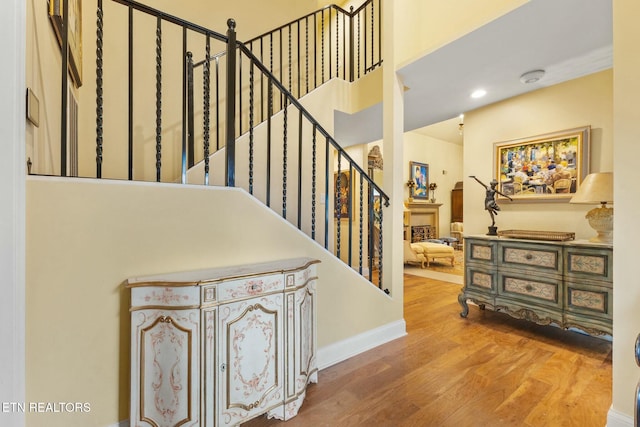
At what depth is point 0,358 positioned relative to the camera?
3.41 ft

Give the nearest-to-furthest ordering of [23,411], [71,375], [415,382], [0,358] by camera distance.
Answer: [0,358] < [23,411] < [71,375] < [415,382]

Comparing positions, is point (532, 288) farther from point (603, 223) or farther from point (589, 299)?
point (603, 223)

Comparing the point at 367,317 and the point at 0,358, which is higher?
the point at 0,358

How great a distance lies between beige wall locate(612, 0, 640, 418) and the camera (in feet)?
4.45

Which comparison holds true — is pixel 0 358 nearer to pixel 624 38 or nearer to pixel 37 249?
pixel 37 249

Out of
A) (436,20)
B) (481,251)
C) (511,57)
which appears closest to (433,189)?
(481,251)

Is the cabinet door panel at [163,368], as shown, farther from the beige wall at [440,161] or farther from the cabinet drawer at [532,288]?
the beige wall at [440,161]

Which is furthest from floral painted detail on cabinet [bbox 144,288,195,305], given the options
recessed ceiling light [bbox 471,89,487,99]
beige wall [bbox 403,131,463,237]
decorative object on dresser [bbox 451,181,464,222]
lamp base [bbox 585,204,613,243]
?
decorative object on dresser [bbox 451,181,464,222]

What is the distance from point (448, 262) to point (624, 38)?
5356mm

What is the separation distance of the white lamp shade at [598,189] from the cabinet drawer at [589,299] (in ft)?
2.30

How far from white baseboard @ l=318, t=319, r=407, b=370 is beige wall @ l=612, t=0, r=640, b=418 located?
1397mm

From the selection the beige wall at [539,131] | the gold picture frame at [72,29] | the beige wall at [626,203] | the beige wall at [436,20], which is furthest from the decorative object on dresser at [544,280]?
the gold picture frame at [72,29]

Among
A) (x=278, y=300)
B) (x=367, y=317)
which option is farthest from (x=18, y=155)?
(x=367, y=317)

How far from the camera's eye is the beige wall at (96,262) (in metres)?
1.20
